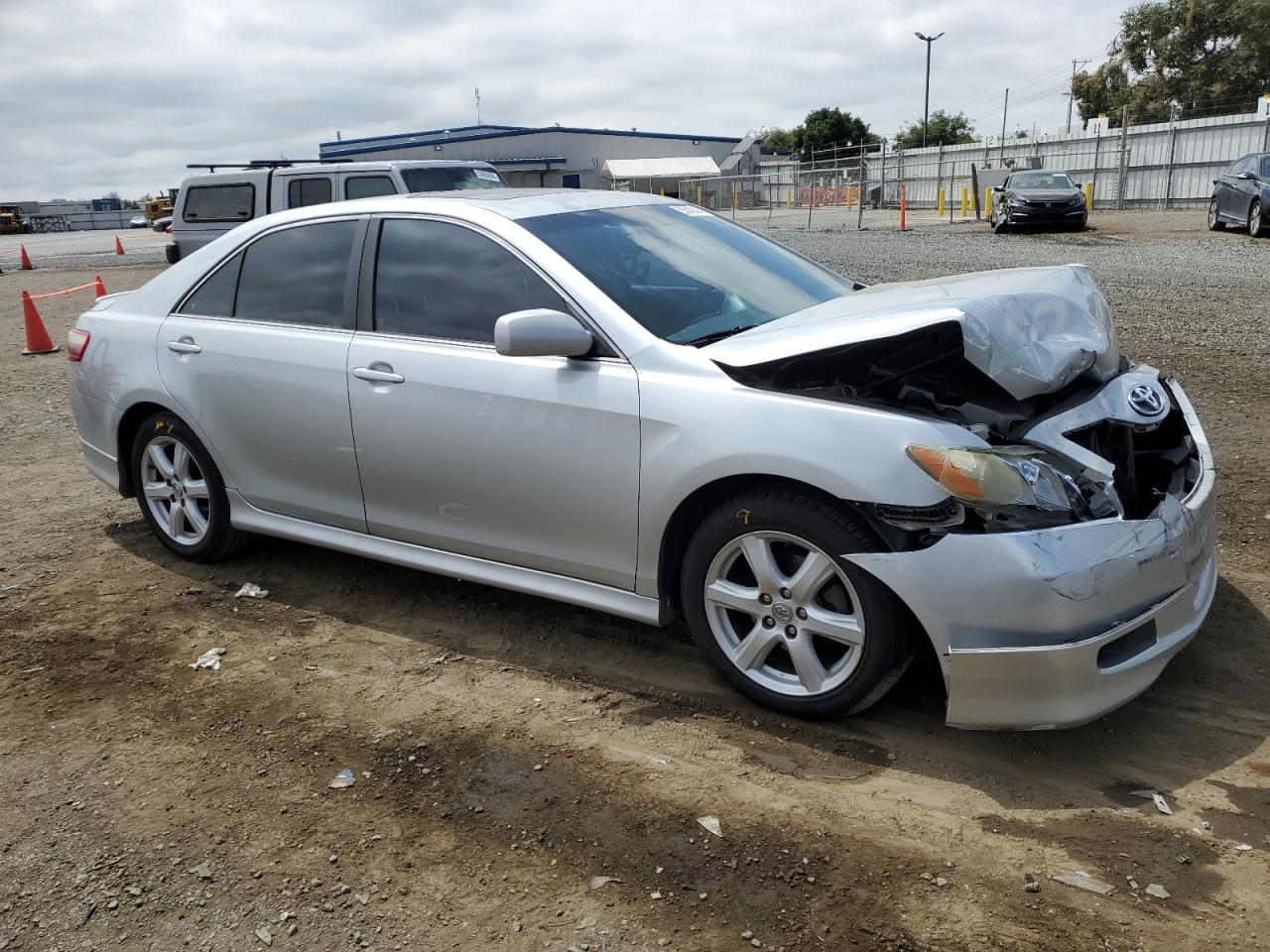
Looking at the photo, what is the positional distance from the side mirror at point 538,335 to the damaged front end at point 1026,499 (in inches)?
19.8

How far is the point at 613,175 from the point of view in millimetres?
55875

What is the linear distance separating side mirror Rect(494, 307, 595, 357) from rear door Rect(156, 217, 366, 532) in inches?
39.8

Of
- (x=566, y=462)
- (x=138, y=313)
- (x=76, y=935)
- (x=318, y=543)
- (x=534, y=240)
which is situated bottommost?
(x=76, y=935)

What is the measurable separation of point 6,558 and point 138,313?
4.88 feet

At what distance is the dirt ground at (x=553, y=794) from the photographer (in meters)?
2.62

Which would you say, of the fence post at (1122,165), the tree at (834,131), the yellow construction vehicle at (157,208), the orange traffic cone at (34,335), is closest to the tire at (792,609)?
the orange traffic cone at (34,335)

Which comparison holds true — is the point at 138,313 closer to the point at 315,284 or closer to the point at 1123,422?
the point at 315,284

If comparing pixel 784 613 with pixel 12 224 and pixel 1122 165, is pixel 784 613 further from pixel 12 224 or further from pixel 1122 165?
pixel 12 224

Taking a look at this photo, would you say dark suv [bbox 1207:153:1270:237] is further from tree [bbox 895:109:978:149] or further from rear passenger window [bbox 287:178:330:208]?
tree [bbox 895:109:978:149]

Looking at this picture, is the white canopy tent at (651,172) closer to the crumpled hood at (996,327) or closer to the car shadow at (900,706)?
the car shadow at (900,706)

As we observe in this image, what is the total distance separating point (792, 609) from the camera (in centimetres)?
335

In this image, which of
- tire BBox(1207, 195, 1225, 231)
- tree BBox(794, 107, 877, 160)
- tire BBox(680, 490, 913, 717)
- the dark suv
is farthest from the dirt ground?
tree BBox(794, 107, 877, 160)

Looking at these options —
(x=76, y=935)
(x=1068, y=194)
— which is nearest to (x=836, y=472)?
(x=76, y=935)

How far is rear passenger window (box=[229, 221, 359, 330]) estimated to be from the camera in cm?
443
